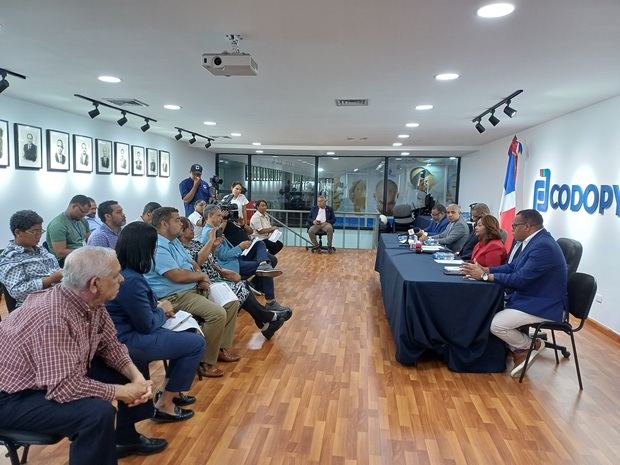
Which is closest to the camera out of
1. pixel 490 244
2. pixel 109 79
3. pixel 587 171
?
pixel 490 244

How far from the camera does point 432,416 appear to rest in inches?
105

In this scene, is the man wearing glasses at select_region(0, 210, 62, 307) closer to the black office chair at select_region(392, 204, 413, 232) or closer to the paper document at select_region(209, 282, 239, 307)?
the paper document at select_region(209, 282, 239, 307)

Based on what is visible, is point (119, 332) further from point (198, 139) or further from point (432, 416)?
point (198, 139)

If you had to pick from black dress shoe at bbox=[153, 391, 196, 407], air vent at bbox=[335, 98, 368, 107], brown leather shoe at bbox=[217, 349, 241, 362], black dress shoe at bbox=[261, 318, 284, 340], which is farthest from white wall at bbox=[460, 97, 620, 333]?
black dress shoe at bbox=[153, 391, 196, 407]

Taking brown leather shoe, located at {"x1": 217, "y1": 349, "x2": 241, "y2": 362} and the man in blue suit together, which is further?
brown leather shoe, located at {"x1": 217, "y1": 349, "x2": 241, "y2": 362}

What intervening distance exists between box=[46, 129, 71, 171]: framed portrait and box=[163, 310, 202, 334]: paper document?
14.8 ft

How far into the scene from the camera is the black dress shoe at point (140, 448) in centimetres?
220

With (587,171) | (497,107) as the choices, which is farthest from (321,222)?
(587,171)

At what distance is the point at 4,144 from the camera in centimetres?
510

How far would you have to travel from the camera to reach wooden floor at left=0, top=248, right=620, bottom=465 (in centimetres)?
226

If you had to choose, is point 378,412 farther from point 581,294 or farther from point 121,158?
point 121,158

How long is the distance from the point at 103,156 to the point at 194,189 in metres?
2.14

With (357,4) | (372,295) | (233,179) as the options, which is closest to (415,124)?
(372,295)

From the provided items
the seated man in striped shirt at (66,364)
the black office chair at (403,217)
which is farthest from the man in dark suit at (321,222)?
the seated man in striped shirt at (66,364)
